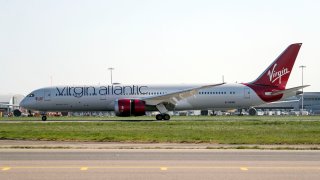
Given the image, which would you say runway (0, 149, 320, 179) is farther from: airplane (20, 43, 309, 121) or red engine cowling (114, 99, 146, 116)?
airplane (20, 43, 309, 121)

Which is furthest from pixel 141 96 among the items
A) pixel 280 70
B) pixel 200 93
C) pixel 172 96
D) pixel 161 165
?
pixel 161 165

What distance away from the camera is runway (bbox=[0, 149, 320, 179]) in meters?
11.9

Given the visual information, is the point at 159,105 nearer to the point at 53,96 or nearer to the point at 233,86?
the point at 233,86

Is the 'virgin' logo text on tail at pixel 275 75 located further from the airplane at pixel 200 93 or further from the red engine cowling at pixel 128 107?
the red engine cowling at pixel 128 107

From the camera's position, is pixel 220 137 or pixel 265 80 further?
pixel 265 80

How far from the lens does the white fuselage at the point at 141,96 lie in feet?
165

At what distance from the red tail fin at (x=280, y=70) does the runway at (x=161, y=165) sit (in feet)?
108

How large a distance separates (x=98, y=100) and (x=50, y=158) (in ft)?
115

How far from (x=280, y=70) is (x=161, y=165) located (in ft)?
126

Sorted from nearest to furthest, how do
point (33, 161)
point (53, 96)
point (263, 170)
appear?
point (263, 170)
point (33, 161)
point (53, 96)

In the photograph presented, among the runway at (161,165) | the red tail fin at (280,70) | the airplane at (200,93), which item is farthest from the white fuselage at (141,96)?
the runway at (161,165)

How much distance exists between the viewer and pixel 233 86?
166ft

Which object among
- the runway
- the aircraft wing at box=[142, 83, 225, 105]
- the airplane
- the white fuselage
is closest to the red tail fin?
the airplane

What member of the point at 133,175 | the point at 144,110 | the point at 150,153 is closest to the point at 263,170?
the point at 133,175
